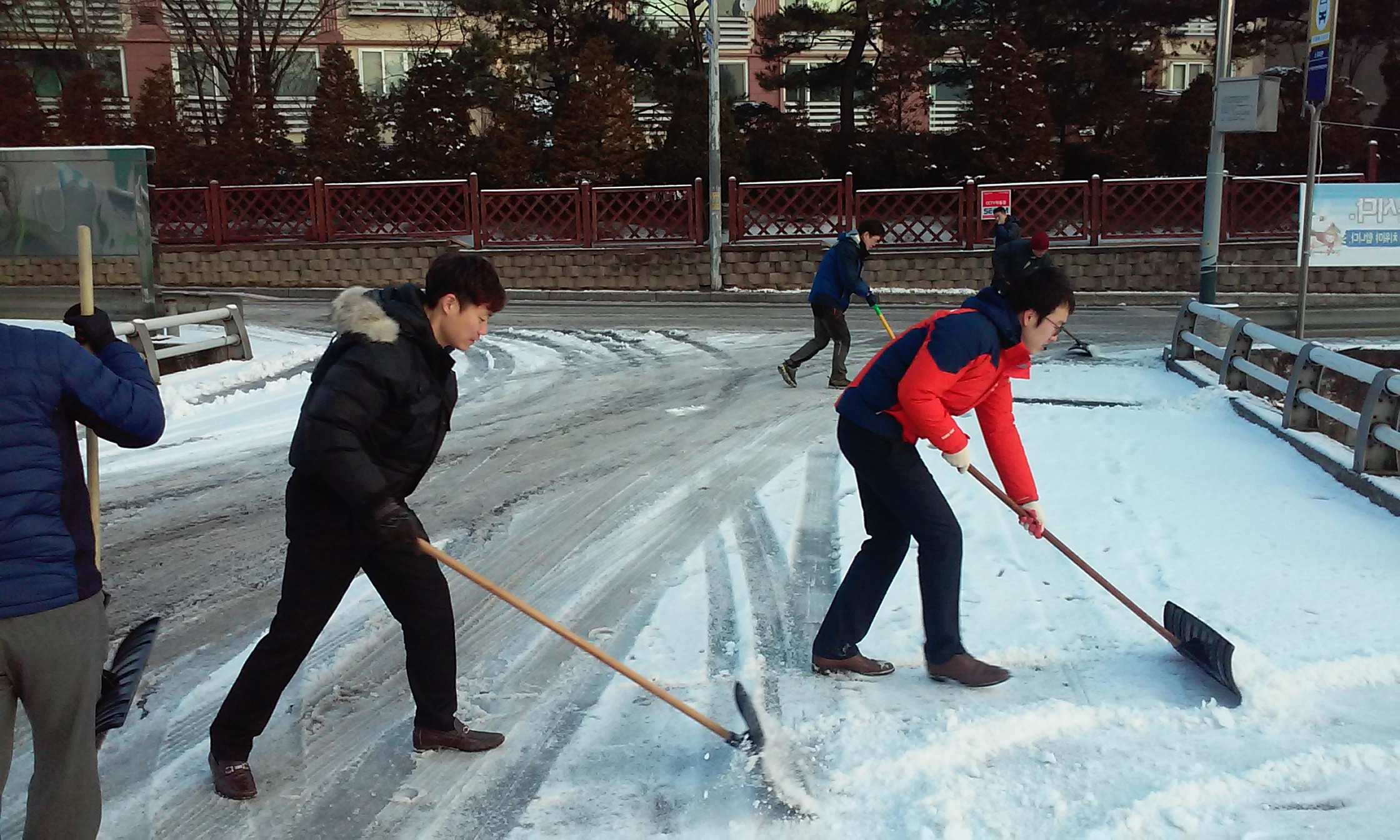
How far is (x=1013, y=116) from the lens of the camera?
23766 mm

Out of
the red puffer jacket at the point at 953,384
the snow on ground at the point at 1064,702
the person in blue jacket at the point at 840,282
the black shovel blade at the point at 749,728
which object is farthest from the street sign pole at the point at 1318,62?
the black shovel blade at the point at 749,728

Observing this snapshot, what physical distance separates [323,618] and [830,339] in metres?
7.51

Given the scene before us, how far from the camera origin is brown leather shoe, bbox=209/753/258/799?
3605 millimetres

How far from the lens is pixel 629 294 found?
65.1 feet

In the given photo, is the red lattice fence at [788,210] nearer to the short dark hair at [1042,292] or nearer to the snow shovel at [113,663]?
the short dark hair at [1042,292]

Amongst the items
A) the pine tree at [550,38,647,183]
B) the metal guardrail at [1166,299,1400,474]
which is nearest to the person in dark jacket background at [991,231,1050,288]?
the metal guardrail at [1166,299,1400,474]

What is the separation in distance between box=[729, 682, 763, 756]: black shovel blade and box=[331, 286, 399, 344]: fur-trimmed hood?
1660mm

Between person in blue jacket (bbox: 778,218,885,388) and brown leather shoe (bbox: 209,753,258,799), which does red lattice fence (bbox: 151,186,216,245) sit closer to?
person in blue jacket (bbox: 778,218,885,388)

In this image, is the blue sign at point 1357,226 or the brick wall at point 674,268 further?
the brick wall at point 674,268

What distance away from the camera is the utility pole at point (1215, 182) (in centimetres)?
1129

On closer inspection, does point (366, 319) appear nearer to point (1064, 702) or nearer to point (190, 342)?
point (1064, 702)

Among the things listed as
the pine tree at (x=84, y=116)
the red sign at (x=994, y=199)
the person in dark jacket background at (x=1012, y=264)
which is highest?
the pine tree at (x=84, y=116)

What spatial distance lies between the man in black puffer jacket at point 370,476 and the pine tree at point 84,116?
26.4 metres

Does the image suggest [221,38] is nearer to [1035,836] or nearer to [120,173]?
[120,173]
